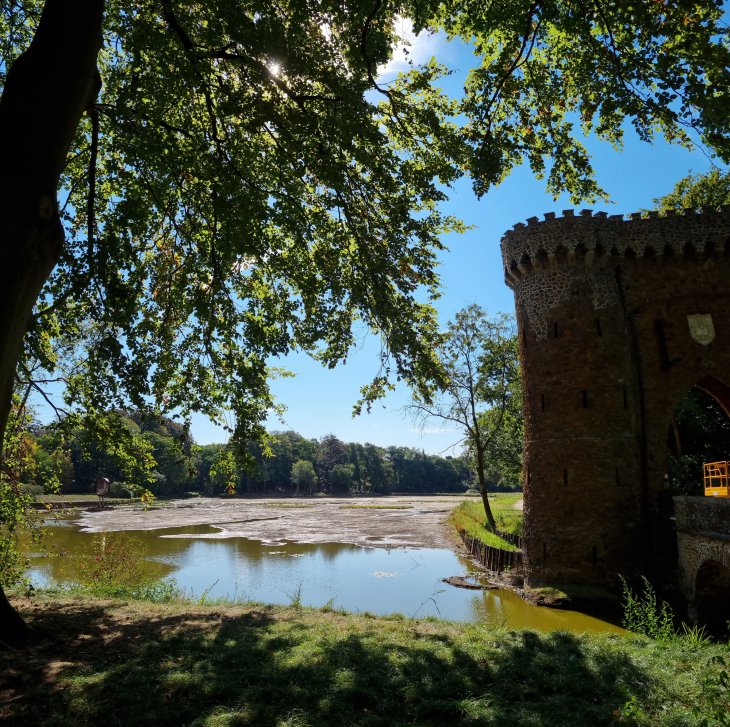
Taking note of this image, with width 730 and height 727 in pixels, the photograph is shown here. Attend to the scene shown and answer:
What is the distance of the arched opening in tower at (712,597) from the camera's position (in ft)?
46.9

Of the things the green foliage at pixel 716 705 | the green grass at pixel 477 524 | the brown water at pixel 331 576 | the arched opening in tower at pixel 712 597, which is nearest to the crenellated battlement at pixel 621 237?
the arched opening in tower at pixel 712 597

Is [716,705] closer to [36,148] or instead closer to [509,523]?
[36,148]

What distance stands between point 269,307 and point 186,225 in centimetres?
259

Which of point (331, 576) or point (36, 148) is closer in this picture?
point (36, 148)

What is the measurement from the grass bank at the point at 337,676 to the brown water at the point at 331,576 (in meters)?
4.11

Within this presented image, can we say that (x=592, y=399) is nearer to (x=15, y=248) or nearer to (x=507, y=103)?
(x=507, y=103)

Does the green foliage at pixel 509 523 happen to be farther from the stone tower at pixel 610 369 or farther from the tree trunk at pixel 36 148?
the tree trunk at pixel 36 148

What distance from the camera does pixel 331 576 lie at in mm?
21609

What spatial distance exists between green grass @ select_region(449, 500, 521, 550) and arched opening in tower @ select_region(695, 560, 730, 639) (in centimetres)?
882

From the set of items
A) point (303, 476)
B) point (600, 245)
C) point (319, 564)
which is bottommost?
point (303, 476)

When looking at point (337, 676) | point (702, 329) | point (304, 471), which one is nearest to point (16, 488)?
point (337, 676)

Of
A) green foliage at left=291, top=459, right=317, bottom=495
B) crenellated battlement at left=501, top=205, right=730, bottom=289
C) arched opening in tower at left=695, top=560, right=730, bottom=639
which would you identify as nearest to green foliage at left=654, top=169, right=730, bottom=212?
crenellated battlement at left=501, top=205, right=730, bottom=289

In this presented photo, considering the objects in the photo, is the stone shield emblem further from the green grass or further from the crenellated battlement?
the green grass

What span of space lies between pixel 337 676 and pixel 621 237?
1720 centimetres
